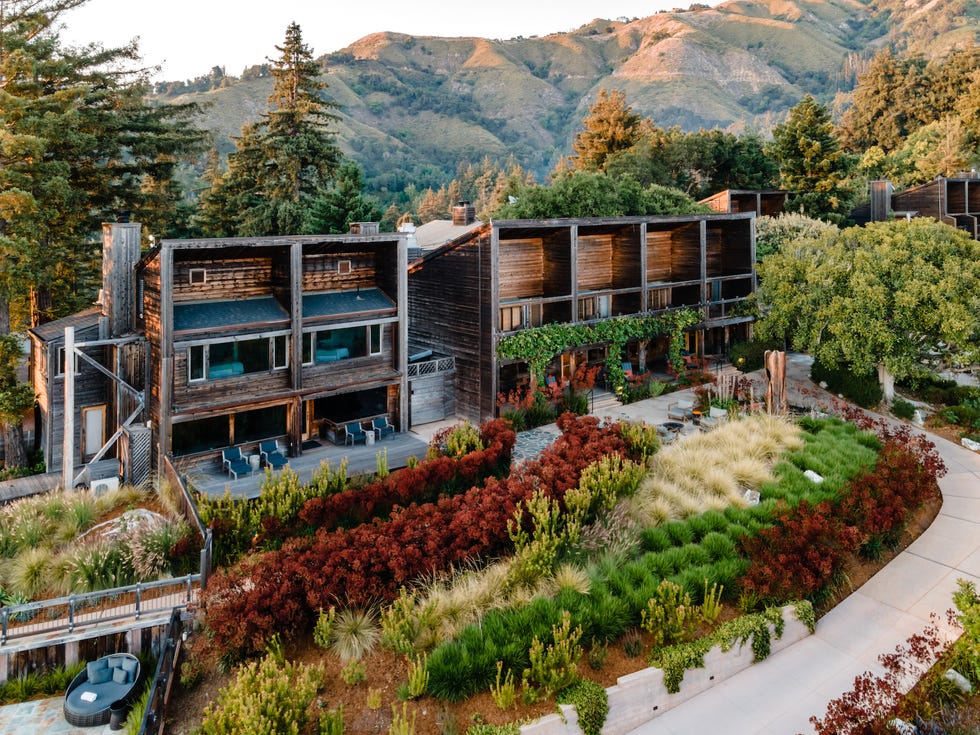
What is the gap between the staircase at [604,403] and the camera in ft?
73.5

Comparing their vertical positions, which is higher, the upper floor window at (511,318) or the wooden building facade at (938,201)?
the wooden building facade at (938,201)

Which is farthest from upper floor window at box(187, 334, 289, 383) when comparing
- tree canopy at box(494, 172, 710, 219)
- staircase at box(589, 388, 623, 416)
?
tree canopy at box(494, 172, 710, 219)

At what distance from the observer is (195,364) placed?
56.5 ft

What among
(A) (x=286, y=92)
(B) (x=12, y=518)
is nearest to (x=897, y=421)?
(B) (x=12, y=518)

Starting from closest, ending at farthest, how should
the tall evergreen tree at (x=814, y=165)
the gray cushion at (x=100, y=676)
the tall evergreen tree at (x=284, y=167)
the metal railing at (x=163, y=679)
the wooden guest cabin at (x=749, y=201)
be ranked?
the metal railing at (x=163, y=679), the gray cushion at (x=100, y=676), the wooden guest cabin at (x=749, y=201), the tall evergreen tree at (x=284, y=167), the tall evergreen tree at (x=814, y=165)

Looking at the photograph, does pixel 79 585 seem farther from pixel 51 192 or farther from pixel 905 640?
pixel 51 192

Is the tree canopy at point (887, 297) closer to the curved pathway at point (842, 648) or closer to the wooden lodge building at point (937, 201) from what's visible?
the curved pathway at point (842, 648)

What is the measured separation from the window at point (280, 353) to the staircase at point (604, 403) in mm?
9975

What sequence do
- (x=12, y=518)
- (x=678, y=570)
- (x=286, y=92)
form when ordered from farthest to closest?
(x=286, y=92) < (x=12, y=518) < (x=678, y=570)

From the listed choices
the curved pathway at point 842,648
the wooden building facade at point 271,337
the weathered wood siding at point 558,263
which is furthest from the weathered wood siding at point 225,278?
the curved pathway at point 842,648

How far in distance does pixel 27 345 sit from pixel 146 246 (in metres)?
6.58

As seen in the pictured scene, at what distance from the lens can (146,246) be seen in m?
31.3

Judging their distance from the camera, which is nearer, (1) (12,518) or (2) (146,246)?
(1) (12,518)

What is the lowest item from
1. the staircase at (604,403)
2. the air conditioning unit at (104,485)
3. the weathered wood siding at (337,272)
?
the air conditioning unit at (104,485)
